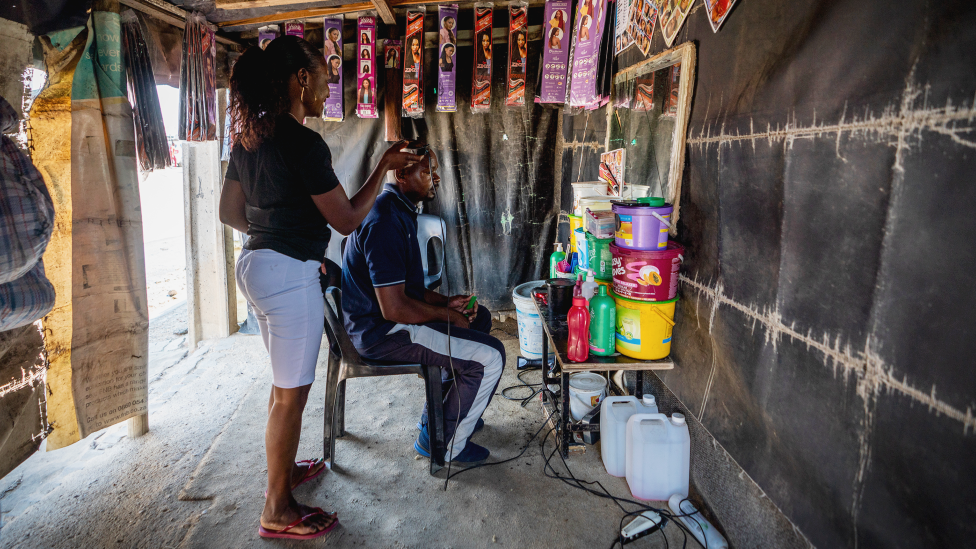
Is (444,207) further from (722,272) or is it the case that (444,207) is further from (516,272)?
(722,272)

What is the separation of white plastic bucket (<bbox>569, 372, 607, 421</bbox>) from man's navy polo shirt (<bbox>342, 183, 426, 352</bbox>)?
3.51ft

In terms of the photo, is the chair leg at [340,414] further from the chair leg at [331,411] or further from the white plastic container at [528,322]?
the white plastic container at [528,322]

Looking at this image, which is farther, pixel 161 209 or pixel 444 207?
pixel 161 209

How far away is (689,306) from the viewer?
224cm

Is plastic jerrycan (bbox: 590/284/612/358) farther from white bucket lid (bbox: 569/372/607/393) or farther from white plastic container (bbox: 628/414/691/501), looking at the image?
white bucket lid (bbox: 569/372/607/393)

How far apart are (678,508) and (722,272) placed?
1.05 metres

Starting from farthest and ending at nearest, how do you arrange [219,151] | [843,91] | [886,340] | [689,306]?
[219,151]
[689,306]
[843,91]
[886,340]

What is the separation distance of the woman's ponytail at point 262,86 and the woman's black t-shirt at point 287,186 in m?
0.05

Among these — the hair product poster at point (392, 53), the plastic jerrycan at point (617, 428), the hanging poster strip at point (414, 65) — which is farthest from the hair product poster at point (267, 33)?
the plastic jerrycan at point (617, 428)

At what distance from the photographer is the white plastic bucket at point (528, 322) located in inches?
138

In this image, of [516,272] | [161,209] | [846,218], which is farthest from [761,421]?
[161,209]

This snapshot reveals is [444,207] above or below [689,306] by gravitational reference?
above

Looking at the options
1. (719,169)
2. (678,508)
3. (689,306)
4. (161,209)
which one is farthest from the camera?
(161,209)

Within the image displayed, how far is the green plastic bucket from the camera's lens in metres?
2.52
